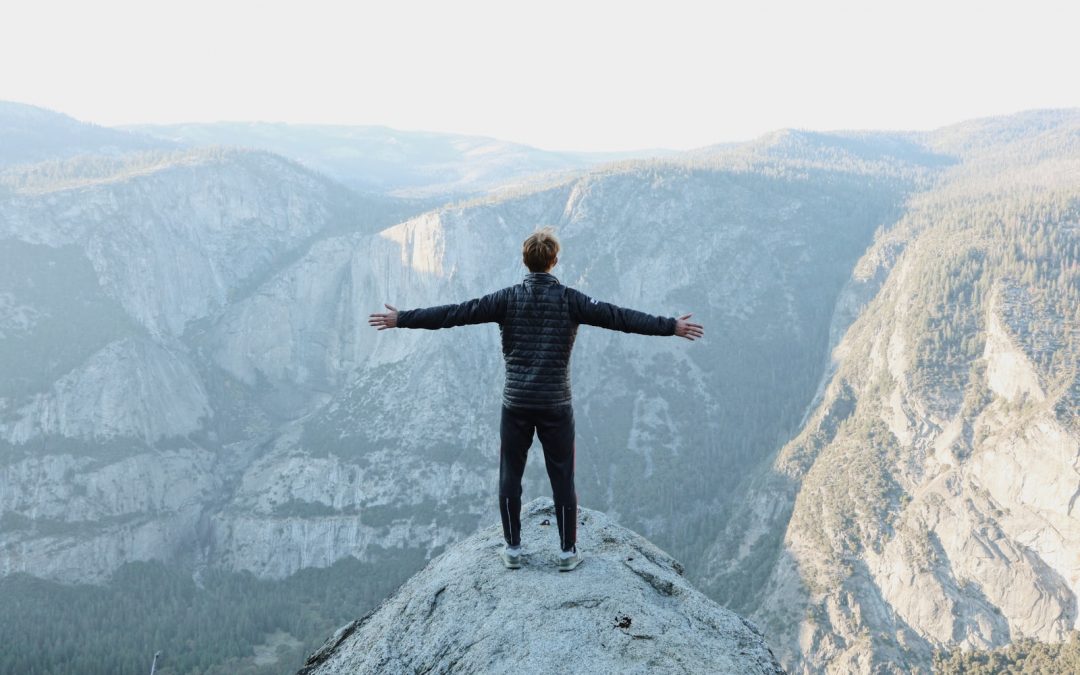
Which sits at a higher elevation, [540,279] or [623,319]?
[540,279]

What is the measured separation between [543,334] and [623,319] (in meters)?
1.08

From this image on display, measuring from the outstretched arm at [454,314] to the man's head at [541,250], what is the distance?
567 millimetres

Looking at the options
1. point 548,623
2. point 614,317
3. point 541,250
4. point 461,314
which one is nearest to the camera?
point 548,623

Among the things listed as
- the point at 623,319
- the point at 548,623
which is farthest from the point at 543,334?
the point at 548,623

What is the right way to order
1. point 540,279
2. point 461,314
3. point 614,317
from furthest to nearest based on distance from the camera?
point 461,314
point 540,279
point 614,317

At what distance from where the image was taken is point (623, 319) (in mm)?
9367

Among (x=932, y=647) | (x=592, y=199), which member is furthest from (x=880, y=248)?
(x=932, y=647)

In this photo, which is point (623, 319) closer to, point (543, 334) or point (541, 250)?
point (543, 334)

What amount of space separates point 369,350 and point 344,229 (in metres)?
45.9

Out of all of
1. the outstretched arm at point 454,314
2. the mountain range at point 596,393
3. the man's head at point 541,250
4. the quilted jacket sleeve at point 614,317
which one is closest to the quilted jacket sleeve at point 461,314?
the outstretched arm at point 454,314

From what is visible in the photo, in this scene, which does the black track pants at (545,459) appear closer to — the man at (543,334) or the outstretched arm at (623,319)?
the man at (543,334)

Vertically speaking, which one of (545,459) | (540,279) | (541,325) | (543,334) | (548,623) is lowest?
(548,623)

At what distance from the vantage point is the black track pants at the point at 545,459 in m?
9.70

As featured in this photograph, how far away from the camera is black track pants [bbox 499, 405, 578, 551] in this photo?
382 inches
